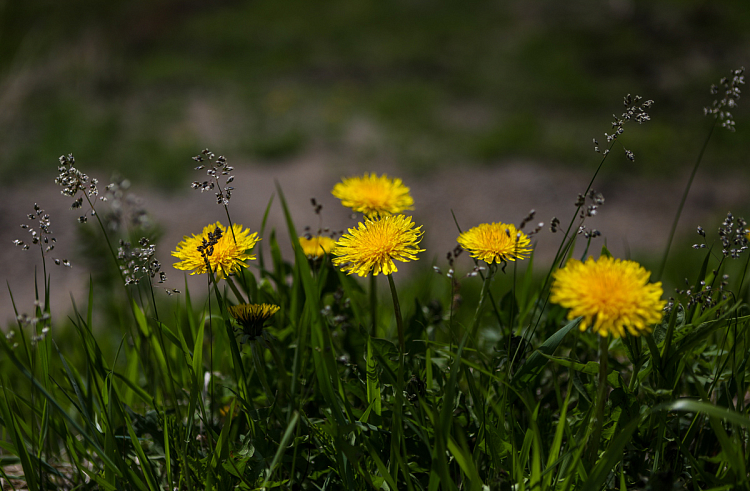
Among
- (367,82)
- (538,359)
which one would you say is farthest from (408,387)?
(367,82)

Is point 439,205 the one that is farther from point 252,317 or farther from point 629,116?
point 252,317

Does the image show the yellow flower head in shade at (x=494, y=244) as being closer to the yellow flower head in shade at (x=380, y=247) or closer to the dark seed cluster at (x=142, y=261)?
the yellow flower head in shade at (x=380, y=247)

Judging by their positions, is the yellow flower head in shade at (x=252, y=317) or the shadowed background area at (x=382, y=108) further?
the shadowed background area at (x=382, y=108)

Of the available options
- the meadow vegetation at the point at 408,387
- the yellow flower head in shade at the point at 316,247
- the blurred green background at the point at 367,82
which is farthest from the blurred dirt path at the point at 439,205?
the meadow vegetation at the point at 408,387

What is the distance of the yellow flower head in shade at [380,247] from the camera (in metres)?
0.99

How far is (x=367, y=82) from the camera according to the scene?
7.98 metres

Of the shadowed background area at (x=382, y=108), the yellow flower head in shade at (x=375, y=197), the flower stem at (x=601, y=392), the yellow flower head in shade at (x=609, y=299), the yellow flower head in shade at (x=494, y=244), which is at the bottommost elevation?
the flower stem at (x=601, y=392)

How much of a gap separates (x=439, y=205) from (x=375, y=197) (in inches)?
152

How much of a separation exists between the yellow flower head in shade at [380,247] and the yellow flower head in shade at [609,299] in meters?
0.30

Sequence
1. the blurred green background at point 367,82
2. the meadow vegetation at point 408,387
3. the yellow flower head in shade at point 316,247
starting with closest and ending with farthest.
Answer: the meadow vegetation at point 408,387 < the yellow flower head in shade at point 316,247 < the blurred green background at point 367,82

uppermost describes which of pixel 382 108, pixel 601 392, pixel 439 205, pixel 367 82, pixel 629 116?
pixel 367 82

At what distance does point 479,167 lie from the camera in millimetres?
5742

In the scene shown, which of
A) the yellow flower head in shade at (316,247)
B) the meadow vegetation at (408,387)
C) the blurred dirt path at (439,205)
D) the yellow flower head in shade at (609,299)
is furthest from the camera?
the blurred dirt path at (439,205)

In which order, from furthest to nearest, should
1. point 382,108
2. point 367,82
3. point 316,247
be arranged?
1. point 367,82
2. point 382,108
3. point 316,247
